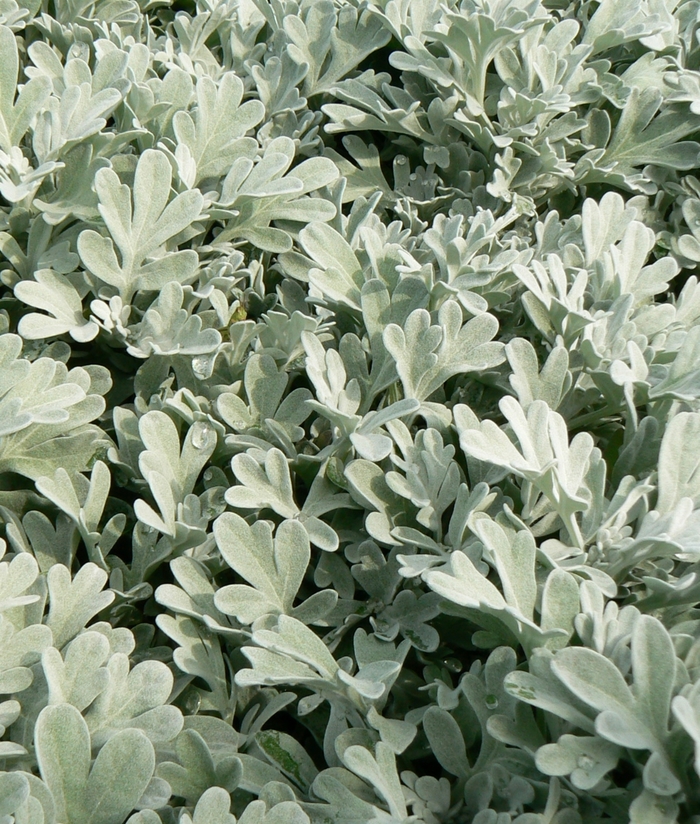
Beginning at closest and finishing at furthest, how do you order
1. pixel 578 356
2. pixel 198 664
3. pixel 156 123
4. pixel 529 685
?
pixel 529 685
pixel 198 664
pixel 578 356
pixel 156 123

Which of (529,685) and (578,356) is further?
(578,356)

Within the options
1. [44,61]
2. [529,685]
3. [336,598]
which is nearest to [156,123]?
[44,61]

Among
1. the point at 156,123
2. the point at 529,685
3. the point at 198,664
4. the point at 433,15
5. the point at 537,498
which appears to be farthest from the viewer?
the point at 433,15

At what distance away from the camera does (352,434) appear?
3.70ft

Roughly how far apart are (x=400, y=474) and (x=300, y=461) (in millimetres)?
157

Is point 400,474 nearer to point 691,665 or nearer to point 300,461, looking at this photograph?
point 300,461

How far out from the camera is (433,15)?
1715 mm

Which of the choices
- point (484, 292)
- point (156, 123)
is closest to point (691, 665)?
point (484, 292)

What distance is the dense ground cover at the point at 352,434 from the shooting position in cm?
93

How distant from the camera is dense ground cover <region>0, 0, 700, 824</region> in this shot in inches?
36.5

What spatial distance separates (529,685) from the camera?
2.95ft

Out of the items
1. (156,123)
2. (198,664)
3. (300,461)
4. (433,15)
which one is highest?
(433,15)

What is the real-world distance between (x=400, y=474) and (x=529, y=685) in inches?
14.5

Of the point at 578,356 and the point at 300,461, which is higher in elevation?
the point at 578,356
